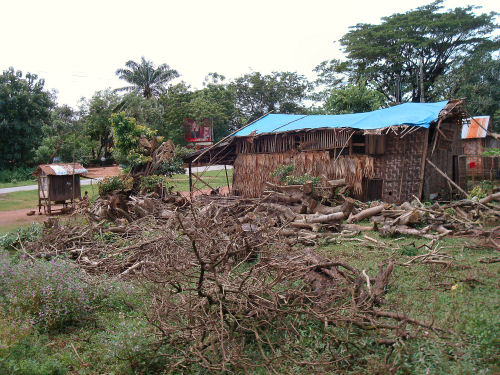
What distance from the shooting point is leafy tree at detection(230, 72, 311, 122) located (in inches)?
1439

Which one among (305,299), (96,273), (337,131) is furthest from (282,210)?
(305,299)

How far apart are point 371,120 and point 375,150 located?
1.03 metres

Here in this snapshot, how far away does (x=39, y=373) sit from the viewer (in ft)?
13.8

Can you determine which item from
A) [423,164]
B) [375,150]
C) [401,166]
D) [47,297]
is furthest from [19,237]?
[423,164]

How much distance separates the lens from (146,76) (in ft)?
124

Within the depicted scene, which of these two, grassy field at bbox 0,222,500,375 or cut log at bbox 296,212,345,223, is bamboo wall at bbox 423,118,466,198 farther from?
grassy field at bbox 0,222,500,375

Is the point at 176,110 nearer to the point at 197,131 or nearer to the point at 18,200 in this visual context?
the point at 197,131

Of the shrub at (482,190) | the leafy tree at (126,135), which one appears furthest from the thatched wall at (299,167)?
the leafy tree at (126,135)

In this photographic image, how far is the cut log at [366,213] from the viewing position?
10984 millimetres

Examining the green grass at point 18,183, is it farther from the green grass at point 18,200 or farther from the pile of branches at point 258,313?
the pile of branches at point 258,313

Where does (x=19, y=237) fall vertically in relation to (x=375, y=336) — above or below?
above

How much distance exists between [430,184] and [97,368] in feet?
40.3

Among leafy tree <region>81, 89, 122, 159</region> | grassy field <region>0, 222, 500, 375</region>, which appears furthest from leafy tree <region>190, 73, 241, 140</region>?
grassy field <region>0, 222, 500, 375</region>

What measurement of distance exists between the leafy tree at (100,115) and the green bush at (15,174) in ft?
19.2
